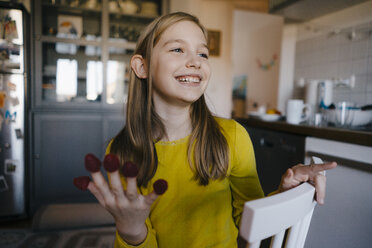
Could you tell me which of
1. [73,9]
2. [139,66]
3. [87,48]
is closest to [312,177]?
[139,66]

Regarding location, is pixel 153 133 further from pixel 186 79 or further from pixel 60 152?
pixel 60 152

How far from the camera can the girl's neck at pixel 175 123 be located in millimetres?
832

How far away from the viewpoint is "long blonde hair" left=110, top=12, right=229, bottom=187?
779 mm

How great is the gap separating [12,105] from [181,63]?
2055 millimetres

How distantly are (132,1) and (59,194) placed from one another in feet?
6.91

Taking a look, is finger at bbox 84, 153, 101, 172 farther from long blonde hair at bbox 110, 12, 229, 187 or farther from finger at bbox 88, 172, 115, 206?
long blonde hair at bbox 110, 12, 229, 187

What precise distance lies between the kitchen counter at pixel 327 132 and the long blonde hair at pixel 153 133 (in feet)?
2.54

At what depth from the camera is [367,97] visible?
74.9 inches

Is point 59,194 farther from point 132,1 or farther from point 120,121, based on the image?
point 132,1

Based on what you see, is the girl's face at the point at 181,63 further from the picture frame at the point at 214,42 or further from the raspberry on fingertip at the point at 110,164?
the picture frame at the point at 214,42

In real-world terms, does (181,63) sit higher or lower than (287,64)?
lower

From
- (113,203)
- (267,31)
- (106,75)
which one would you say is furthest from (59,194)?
(267,31)

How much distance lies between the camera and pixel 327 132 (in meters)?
1.43

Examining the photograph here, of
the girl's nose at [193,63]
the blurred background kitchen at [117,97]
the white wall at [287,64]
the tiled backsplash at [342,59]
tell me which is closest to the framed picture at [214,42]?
the blurred background kitchen at [117,97]
